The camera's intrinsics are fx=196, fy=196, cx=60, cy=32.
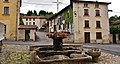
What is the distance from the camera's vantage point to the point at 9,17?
106ft

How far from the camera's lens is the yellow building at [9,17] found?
32125 millimetres

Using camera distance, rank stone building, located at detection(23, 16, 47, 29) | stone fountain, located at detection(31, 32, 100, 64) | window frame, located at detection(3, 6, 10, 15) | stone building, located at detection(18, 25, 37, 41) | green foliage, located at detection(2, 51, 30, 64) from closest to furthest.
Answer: stone fountain, located at detection(31, 32, 100, 64) → green foliage, located at detection(2, 51, 30, 64) → window frame, located at detection(3, 6, 10, 15) → stone building, located at detection(18, 25, 37, 41) → stone building, located at detection(23, 16, 47, 29)

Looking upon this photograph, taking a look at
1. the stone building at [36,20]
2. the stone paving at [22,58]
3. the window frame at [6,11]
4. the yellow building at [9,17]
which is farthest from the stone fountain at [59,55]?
the stone building at [36,20]

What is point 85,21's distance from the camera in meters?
35.0

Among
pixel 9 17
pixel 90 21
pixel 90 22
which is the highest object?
pixel 9 17

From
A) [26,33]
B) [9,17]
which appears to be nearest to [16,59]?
[9,17]

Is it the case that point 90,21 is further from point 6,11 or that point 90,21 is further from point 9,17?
point 6,11

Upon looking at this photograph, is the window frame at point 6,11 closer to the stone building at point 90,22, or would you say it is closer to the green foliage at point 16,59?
the stone building at point 90,22

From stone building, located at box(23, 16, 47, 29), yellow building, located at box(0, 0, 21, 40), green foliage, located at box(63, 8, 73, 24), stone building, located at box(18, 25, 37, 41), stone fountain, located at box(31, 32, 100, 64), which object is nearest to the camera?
stone fountain, located at box(31, 32, 100, 64)

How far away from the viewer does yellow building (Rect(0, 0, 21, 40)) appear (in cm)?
3212

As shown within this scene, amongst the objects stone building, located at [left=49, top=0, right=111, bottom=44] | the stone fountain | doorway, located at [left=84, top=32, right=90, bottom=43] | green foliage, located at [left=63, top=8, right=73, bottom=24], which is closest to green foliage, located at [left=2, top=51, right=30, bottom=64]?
the stone fountain

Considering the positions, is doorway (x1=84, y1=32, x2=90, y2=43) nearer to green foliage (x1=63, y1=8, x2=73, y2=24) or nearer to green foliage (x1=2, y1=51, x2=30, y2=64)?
green foliage (x1=63, y1=8, x2=73, y2=24)

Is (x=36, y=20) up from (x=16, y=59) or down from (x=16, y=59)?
up

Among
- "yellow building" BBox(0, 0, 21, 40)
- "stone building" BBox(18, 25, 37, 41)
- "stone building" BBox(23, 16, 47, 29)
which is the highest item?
"stone building" BBox(23, 16, 47, 29)
